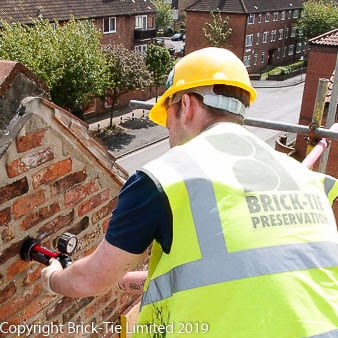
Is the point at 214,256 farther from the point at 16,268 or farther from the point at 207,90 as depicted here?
the point at 16,268

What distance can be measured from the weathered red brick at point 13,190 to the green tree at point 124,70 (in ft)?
70.5

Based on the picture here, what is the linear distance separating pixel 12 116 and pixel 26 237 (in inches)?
27.2

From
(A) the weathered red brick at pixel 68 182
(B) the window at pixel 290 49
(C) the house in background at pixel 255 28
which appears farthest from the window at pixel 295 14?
(A) the weathered red brick at pixel 68 182

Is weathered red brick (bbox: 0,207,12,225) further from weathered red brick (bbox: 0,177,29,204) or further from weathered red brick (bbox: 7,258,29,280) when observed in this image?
weathered red brick (bbox: 7,258,29,280)

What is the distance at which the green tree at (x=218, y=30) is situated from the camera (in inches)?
1501

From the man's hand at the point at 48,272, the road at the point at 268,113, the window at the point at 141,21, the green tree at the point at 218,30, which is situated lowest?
the road at the point at 268,113

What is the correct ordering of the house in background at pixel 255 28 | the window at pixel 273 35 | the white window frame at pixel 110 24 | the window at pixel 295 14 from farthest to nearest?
the window at pixel 295 14 → the window at pixel 273 35 → the house in background at pixel 255 28 → the white window frame at pixel 110 24

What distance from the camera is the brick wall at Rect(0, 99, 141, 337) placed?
2631 mm

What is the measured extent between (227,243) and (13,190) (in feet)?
4.70

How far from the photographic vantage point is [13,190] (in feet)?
8.60

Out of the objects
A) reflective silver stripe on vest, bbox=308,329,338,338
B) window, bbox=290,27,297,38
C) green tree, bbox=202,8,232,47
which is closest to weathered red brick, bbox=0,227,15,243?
reflective silver stripe on vest, bbox=308,329,338,338

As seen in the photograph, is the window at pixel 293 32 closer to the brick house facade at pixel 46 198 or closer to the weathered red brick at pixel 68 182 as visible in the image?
the brick house facade at pixel 46 198

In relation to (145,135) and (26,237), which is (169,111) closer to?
(26,237)

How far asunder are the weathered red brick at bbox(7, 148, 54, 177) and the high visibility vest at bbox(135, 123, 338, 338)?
1142mm
